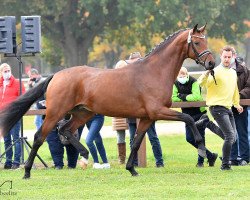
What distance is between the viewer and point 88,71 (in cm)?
1327

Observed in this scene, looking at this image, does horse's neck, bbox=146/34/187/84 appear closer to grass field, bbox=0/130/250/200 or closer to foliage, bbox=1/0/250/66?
grass field, bbox=0/130/250/200

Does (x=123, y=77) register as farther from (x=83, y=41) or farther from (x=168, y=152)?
(x=83, y=41)

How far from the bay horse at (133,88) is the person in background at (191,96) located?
4.67 ft

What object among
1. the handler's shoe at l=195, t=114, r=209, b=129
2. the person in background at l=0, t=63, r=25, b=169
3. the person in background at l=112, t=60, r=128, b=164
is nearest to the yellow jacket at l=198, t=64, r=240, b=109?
the handler's shoe at l=195, t=114, r=209, b=129

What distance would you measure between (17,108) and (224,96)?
128 inches

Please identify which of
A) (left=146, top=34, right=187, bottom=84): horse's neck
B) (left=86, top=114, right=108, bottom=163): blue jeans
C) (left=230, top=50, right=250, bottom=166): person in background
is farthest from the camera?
(left=86, top=114, right=108, bottom=163): blue jeans

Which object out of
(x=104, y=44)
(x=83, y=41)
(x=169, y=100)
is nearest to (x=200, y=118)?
(x=169, y=100)

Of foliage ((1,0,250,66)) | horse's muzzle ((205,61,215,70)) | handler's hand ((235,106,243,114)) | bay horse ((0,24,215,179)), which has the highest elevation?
horse's muzzle ((205,61,215,70))

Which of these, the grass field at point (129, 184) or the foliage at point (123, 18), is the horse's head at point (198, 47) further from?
the foliage at point (123, 18)

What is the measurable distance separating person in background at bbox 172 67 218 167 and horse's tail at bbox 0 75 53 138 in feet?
7.78

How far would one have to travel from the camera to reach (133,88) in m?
12.8

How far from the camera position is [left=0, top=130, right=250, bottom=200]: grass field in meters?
10.7

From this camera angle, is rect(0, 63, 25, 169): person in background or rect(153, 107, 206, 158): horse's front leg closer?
rect(153, 107, 206, 158): horse's front leg

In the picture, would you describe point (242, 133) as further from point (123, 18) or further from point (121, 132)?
point (123, 18)
